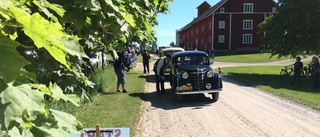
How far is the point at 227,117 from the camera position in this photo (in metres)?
10.6

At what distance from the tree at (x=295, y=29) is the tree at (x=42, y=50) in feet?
78.3

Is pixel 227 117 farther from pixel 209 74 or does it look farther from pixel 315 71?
pixel 315 71

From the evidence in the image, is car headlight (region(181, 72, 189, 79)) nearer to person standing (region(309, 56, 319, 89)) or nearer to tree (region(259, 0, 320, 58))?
person standing (region(309, 56, 319, 89))

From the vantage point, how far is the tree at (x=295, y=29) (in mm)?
25203

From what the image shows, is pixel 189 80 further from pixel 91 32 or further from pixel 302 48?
pixel 302 48

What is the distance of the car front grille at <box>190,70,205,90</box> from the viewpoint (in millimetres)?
13445

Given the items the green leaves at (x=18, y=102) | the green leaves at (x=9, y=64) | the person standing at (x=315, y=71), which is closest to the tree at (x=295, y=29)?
the person standing at (x=315, y=71)

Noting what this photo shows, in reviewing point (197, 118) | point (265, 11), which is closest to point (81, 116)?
point (197, 118)

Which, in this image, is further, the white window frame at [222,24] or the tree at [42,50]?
the white window frame at [222,24]

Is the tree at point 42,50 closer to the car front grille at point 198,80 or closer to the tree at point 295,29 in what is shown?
the car front grille at point 198,80

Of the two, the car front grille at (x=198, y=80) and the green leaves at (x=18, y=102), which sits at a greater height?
the green leaves at (x=18, y=102)

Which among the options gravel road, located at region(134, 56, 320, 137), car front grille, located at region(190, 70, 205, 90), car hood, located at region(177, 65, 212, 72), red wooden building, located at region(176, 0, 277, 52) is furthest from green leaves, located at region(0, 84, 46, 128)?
red wooden building, located at region(176, 0, 277, 52)

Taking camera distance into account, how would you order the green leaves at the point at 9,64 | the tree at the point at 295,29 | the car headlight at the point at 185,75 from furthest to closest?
the tree at the point at 295,29 → the car headlight at the point at 185,75 → the green leaves at the point at 9,64

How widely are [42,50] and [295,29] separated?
25988 millimetres
